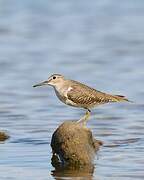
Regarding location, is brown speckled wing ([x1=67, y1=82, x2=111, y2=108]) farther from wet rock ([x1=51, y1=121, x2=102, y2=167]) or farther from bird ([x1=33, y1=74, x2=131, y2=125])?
wet rock ([x1=51, y1=121, x2=102, y2=167])

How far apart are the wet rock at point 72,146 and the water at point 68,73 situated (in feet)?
0.66

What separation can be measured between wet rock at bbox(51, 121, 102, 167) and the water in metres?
0.20

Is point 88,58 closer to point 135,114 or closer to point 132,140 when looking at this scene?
point 135,114

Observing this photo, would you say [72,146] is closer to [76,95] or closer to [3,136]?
[76,95]

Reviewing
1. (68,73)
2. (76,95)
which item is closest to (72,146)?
(76,95)

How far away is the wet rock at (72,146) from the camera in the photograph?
12.2 meters

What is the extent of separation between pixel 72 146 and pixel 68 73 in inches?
311

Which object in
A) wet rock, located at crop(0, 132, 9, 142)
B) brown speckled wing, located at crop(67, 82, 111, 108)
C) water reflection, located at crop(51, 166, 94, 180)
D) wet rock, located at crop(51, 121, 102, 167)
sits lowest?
water reflection, located at crop(51, 166, 94, 180)

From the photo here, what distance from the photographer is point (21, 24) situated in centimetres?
2700

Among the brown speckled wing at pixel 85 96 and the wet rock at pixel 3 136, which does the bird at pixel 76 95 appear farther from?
the wet rock at pixel 3 136

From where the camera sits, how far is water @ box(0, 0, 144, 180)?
1268 cm

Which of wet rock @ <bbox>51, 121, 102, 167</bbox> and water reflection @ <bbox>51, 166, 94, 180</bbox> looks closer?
water reflection @ <bbox>51, 166, 94, 180</bbox>

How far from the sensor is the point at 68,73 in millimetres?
20062

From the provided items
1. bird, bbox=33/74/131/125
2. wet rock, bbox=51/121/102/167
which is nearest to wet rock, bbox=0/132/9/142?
bird, bbox=33/74/131/125
